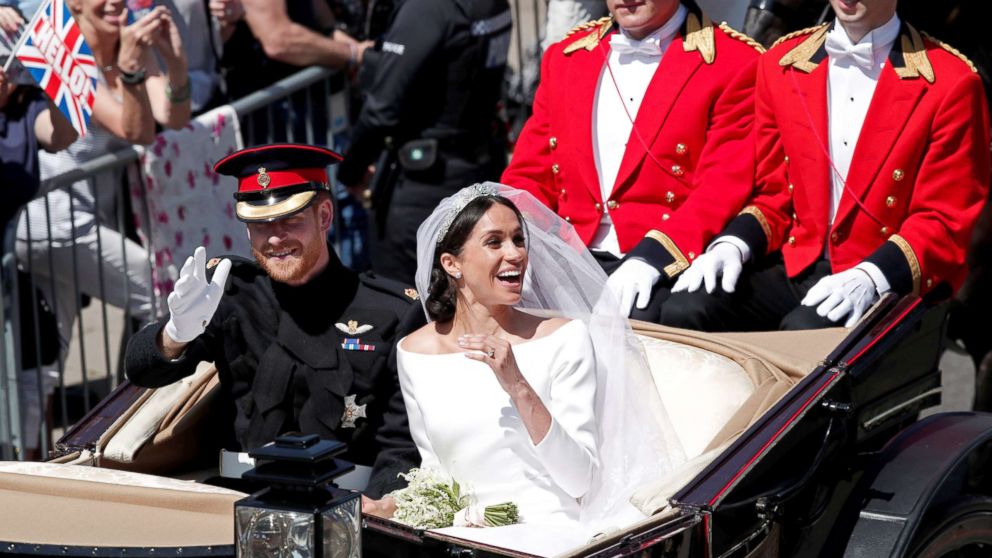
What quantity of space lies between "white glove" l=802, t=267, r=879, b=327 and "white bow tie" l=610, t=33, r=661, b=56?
964mm

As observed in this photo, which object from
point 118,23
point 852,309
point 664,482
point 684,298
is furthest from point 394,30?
point 664,482

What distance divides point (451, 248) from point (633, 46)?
1.33 meters

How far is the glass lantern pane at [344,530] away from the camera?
2.98m

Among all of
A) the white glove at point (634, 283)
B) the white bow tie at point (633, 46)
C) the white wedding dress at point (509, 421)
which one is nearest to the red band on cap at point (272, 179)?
the white wedding dress at point (509, 421)

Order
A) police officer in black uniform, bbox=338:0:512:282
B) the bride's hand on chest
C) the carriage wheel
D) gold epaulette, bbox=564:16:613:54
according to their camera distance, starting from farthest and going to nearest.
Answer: police officer in black uniform, bbox=338:0:512:282
gold epaulette, bbox=564:16:613:54
the carriage wheel
the bride's hand on chest

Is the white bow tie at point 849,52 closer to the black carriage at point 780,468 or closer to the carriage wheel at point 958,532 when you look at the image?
the black carriage at point 780,468

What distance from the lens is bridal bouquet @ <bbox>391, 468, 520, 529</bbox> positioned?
3.71m

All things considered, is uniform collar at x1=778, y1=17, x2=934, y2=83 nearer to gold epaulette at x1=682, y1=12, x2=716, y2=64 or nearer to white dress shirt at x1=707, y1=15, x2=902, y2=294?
white dress shirt at x1=707, y1=15, x2=902, y2=294

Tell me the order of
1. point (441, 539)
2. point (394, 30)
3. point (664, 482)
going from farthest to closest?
1. point (394, 30)
2. point (664, 482)
3. point (441, 539)

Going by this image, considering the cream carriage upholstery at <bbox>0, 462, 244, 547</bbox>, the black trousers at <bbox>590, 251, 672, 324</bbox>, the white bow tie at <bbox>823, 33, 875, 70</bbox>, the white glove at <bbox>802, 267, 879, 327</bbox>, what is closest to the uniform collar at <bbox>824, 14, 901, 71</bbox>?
the white bow tie at <bbox>823, 33, 875, 70</bbox>

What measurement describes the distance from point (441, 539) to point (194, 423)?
1.34 meters

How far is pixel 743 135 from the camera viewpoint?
4.91 meters

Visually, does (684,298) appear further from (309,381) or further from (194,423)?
(194,423)

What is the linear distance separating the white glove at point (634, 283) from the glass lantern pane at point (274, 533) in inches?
70.4
